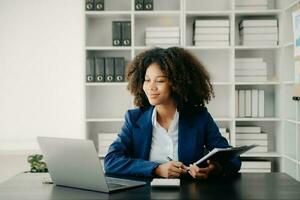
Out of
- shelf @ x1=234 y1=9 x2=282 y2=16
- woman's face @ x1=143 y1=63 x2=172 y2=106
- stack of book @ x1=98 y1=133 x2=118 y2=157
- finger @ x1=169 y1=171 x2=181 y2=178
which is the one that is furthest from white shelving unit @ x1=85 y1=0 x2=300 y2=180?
finger @ x1=169 y1=171 x2=181 y2=178

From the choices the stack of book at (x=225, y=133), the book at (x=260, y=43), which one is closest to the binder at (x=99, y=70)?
the stack of book at (x=225, y=133)

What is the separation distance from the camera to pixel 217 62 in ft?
14.3

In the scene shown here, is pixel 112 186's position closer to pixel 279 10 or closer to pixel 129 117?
pixel 129 117

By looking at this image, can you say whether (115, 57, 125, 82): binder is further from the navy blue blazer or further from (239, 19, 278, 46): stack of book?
the navy blue blazer

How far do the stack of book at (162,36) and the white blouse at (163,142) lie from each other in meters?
1.86

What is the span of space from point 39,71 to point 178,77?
2364 millimetres

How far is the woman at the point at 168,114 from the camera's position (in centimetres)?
223

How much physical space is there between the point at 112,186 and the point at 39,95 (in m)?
2.84

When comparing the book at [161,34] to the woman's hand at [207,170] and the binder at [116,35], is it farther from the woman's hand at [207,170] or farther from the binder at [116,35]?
the woman's hand at [207,170]

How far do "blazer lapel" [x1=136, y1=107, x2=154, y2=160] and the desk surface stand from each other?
17.2 inches

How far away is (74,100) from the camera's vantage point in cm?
434

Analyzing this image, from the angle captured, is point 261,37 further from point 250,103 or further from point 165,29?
point 165,29

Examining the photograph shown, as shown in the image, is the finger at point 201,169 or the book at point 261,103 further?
the book at point 261,103

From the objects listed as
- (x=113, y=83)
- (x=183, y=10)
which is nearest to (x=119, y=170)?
(x=113, y=83)
